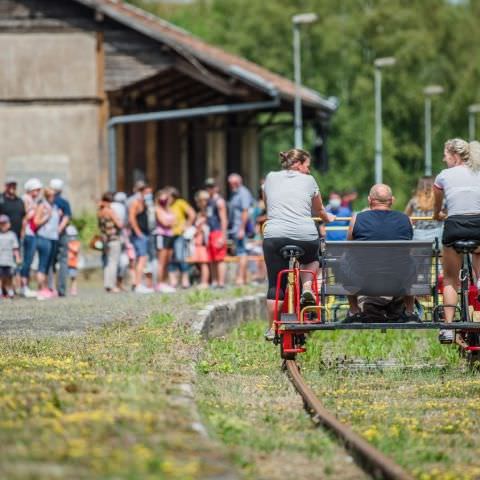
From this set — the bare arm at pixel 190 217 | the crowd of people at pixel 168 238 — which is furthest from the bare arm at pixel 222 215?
the bare arm at pixel 190 217

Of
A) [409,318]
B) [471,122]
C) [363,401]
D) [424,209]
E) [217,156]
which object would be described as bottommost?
[363,401]

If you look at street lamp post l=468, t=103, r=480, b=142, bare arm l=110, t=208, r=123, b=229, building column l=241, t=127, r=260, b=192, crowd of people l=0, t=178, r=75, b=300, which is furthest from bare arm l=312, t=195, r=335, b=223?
street lamp post l=468, t=103, r=480, b=142

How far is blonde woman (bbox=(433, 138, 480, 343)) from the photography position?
48.1ft

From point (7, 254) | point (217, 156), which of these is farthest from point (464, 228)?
point (217, 156)

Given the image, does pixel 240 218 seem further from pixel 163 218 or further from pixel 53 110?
pixel 53 110

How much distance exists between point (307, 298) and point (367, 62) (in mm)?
66719

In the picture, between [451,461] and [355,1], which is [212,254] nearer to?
[451,461]

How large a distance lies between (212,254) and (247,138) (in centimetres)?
2956

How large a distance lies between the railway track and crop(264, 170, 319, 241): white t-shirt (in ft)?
8.53

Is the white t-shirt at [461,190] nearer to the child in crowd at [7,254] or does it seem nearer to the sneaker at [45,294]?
the sneaker at [45,294]

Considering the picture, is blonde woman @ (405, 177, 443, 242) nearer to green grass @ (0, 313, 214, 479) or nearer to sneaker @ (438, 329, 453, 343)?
sneaker @ (438, 329, 453, 343)

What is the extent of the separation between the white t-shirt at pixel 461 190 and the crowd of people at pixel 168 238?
40.3 feet

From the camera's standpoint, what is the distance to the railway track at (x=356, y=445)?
28.6 feet

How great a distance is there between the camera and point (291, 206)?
1521cm
